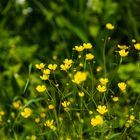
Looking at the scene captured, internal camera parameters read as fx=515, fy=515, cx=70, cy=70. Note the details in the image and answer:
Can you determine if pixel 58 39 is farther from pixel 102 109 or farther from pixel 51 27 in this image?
pixel 102 109

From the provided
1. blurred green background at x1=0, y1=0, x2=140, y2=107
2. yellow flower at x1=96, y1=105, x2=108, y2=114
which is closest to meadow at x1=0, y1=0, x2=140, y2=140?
blurred green background at x1=0, y1=0, x2=140, y2=107

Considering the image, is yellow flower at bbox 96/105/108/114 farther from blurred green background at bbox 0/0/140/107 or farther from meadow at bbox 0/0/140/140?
blurred green background at bbox 0/0/140/107

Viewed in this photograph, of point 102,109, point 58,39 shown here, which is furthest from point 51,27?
point 102,109

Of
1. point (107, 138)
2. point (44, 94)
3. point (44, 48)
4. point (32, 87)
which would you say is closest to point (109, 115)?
point (107, 138)

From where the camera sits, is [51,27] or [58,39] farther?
[51,27]

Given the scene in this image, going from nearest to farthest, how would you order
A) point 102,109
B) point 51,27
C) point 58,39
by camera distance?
point 102,109 < point 58,39 < point 51,27

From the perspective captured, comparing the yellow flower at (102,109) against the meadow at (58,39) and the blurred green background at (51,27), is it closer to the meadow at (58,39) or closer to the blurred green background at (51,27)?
the meadow at (58,39)

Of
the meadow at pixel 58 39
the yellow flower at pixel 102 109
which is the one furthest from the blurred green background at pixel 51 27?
the yellow flower at pixel 102 109

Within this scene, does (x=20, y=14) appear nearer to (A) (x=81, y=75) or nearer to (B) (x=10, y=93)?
(B) (x=10, y=93)

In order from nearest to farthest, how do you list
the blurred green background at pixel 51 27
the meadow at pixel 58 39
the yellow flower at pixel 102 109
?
the yellow flower at pixel 102 109
the meadow at pixel 58 39
the blurred green background at pixel 51 27
